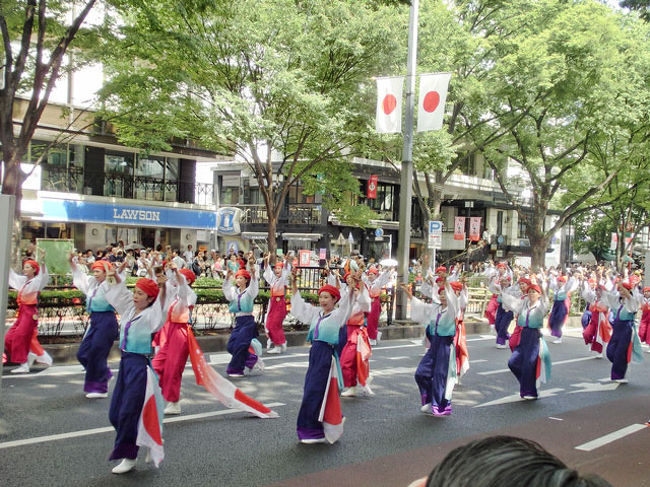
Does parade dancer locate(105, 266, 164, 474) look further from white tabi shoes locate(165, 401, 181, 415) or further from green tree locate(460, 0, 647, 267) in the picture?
green tree locate(460, 0, 647, 267)

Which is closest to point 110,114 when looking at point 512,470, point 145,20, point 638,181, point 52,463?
point 145,20

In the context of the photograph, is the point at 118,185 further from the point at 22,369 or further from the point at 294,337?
the point at 22,369

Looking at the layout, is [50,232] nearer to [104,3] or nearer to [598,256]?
[104,3]

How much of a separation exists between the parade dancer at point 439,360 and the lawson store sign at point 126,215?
17.8 meters

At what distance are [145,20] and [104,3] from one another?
88 centimetres

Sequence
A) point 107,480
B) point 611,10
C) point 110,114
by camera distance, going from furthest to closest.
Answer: point 611,10 → point 110,114 → point 107,480

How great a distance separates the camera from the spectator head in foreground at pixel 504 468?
93cm

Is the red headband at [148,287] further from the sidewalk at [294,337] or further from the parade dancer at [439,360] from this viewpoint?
the sidewalk at [294,337]

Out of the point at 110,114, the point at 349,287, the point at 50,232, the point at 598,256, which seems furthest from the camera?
the point at 598,256

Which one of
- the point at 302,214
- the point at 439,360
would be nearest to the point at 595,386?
the point at 439,360

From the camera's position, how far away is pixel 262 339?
14.0 m

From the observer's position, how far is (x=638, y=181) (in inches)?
1009

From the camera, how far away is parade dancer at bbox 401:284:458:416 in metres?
8.23

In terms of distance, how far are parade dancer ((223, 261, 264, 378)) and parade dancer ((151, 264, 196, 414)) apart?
1928 millimetres
